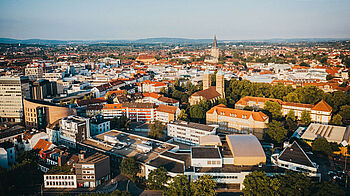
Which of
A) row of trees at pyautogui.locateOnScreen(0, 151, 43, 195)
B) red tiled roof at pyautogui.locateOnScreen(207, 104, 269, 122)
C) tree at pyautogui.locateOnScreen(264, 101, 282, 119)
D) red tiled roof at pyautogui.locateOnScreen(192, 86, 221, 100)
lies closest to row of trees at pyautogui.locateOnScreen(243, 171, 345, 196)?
red tiled roof at pyautogui.locateOnScreen(207, 104, 269, 122)

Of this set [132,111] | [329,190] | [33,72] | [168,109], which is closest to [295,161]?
[329,190]

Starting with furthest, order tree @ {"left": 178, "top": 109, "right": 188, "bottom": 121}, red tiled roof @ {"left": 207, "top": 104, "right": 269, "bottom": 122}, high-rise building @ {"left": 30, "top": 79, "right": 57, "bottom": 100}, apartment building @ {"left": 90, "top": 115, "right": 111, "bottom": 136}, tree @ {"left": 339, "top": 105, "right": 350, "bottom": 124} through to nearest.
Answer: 1. high-rise building @ {"left": 30, "top": 79, "right": 57, "bottom": 100}
2. tree @ {"left": 339, "top": 105, "right": 350, "bottom": 124}
3. tree @ {"left": 178, "top": 109, "right": 188, "bottom": 121}
4. red tiled roof @ {"left": 207, "top": 104, "right": 269, "bottom": 122}
5. apartment building @ {"left": 90, "top": 115, "right": 111, "bottom": 136}

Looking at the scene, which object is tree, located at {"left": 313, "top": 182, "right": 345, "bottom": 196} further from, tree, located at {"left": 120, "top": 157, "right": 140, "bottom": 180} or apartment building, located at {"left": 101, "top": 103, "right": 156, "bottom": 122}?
apartment building, located at {"left": 101, "top": 103, "right": 156, "bottom": 122}

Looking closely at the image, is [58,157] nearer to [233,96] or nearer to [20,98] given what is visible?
[20,98]

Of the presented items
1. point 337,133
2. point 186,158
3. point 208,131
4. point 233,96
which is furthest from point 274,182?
point 233,96

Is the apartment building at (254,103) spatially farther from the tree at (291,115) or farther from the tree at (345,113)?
the tree at (345,113)

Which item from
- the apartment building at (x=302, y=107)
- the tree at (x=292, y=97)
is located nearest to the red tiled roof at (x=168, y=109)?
the apartment building at (x=302, y=107)
